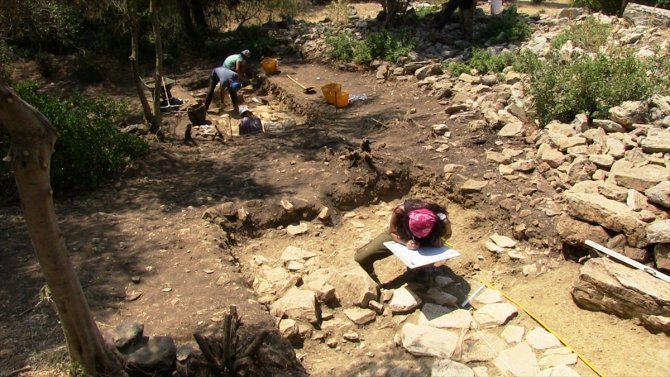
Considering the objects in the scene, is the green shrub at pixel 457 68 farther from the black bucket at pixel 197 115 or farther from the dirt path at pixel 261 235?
the black bucket at pixel 197 115

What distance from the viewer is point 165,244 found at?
5.52m

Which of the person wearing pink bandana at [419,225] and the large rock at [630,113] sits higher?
the large rock at [630,113]

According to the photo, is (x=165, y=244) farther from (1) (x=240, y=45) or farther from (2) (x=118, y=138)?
(1) (x=240, y=45)

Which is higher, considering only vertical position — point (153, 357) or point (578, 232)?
point (153, 357)

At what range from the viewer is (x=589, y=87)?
6.93 m

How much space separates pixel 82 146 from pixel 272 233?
2.66m

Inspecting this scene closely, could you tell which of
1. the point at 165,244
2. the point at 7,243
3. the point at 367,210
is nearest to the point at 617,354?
the point at 367,210

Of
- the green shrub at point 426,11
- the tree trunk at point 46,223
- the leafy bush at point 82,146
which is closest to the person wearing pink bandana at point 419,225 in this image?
the tree trunk at point 46,223

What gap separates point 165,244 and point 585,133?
201 inches

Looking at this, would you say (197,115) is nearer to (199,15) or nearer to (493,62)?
(493,62)

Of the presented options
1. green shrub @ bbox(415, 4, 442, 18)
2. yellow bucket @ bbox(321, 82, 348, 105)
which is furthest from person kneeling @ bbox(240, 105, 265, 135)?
green shrub @ bbox(415, 4, 442, 18)

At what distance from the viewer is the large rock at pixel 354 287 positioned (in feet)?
16.6

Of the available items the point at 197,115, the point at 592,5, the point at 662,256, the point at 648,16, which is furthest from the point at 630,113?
the point at 592,5

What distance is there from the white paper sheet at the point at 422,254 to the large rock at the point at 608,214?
5.02 ft
